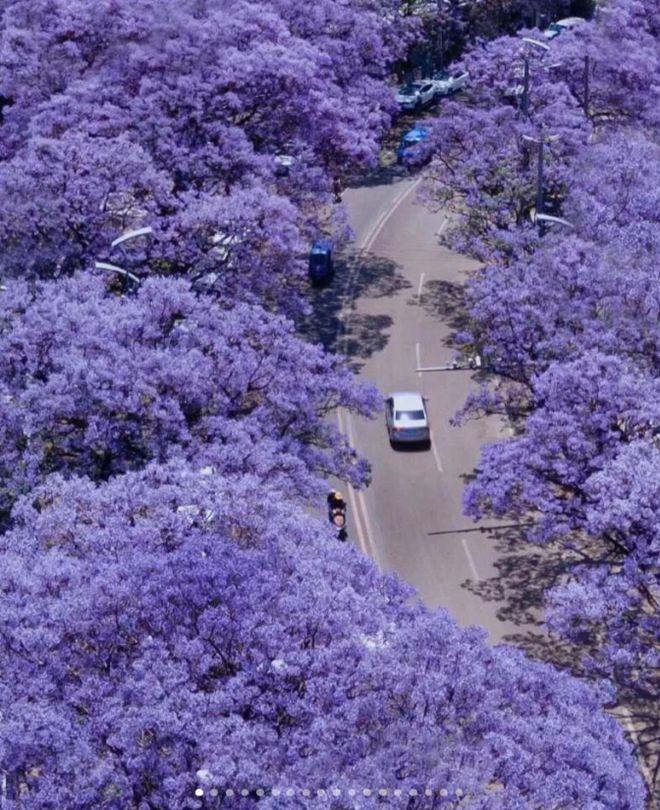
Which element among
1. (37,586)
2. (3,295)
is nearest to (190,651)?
(37,586)

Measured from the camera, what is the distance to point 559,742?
17453 millimetres

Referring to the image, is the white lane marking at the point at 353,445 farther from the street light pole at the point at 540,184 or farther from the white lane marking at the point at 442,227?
the street light pole at the point at 540,184

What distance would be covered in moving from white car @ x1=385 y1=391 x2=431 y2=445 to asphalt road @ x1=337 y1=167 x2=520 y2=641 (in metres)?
0.40

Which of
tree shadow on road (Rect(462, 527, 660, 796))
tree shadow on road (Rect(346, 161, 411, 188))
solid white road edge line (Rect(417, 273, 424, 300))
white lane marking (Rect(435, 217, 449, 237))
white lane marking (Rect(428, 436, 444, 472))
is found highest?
tree shadow on road (Rect(462, 527, 660, 796))

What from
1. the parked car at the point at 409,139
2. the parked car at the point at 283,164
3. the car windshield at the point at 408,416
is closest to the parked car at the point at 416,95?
the parked car at the point at 409,139

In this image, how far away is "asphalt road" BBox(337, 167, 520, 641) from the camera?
3225 cm

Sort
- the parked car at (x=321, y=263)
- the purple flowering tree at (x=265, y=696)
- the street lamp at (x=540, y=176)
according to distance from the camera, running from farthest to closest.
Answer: the parked car at (x=321, y=263)
the street lamp at (x=540, y=176)
the purple flowering tree at (x=265, y=696)

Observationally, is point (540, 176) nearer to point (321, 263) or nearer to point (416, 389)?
point (416, 389)

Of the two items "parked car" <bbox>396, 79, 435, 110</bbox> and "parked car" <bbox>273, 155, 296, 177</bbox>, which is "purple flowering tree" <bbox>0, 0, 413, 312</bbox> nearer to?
"parked car" <bbox>273, 155, 296, 177</bbox>

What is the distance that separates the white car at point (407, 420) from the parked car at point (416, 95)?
3117 cm

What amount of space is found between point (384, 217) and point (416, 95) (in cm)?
1433

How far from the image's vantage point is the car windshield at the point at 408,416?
3781 centimetres

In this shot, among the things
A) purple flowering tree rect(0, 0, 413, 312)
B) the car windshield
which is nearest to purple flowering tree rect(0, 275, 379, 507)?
purple flowering tree rect(0, 0, 413, 312)

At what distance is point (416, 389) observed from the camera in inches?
1615
